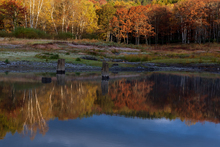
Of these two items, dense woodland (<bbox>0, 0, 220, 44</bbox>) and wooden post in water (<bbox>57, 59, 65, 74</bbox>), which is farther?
dense woodland (<bbox>0, 0, 220, 44</bbox>)

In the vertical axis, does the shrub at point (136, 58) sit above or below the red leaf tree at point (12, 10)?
below

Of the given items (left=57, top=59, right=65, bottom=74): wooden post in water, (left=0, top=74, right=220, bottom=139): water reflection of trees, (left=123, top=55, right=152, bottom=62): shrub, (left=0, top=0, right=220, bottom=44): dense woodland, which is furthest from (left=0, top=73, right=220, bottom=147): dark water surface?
(left=0, top=0, right=220, bottom=44): dense woodland

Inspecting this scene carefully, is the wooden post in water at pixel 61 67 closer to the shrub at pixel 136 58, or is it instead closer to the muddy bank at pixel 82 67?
the muddy bank at pixel 82 67

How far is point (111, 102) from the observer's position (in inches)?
410

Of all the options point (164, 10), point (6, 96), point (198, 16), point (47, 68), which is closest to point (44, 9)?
point (164, 10)

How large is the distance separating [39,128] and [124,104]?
4308 mm

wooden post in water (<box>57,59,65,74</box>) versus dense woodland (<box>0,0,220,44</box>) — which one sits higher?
dense woodland (<box>0,0,220,44</box>)

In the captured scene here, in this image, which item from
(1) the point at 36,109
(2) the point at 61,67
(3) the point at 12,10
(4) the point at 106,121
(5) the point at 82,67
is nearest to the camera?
(4) the point at 106,121

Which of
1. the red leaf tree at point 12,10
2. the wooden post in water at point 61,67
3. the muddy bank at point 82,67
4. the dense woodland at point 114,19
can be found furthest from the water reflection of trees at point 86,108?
the dense woodland at point 114,19

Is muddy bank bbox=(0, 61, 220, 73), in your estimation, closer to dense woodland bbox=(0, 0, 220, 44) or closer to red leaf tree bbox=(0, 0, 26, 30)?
red leaf tree bbox=(0, 0, 26, 30)

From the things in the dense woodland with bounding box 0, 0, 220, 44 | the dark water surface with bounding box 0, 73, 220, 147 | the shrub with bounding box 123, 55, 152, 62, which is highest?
the dense woodland with bounding box 0, 0, 220, 44

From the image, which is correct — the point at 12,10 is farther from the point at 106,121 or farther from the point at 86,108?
the point at 106,121

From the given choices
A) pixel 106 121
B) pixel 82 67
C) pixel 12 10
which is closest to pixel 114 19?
pixel 12 10

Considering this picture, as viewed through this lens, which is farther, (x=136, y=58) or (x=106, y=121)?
(x=136, y=58)
